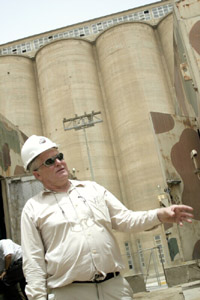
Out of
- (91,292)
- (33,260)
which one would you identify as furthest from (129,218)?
(33,260)

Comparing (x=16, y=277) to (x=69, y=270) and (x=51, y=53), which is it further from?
(x=51, y=53)

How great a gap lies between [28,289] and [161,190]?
21.3 m

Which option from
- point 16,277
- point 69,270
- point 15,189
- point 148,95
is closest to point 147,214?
point 69,270

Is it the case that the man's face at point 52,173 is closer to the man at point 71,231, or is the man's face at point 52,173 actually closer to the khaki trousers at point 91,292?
the man at point 71,231

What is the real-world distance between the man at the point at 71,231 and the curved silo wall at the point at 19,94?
2410cm

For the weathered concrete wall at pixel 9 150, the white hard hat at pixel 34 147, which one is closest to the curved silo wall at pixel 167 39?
the weathered concrete wall at pixel 9 150

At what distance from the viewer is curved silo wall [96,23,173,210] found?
77.2 ft

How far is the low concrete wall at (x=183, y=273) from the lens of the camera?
340 inches

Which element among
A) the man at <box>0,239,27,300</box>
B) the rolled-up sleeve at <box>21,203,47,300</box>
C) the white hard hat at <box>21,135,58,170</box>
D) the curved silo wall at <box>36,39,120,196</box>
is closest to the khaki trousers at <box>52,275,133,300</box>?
the rolled-up sleeve at <box>21,203,47,300</box>

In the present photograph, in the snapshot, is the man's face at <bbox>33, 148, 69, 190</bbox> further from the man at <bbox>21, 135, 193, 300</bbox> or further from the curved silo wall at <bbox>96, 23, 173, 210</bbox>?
the curved silo wall at <bbox>96, 23, 173, 210</bbox>

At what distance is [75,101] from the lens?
25703 millimetres

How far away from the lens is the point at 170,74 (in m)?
27.3

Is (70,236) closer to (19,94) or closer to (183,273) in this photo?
(183,273)

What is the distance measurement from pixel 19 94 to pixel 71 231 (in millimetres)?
26344
